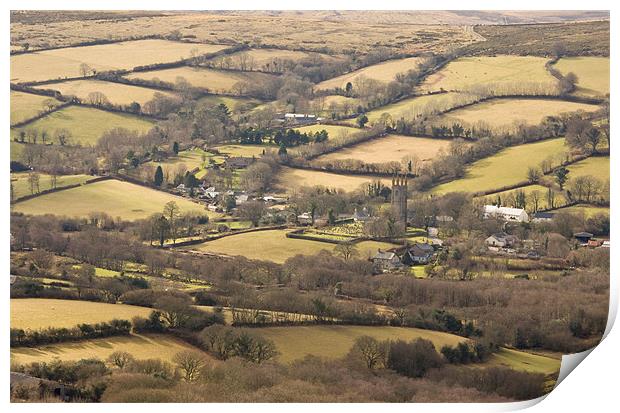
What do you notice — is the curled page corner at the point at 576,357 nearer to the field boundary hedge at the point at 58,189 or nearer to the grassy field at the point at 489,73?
the grassy field at the point at 489,73

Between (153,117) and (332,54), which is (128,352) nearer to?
(153,117)

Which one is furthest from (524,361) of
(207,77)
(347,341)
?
(207,77)

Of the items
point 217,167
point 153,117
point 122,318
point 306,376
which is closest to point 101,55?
point 153,117

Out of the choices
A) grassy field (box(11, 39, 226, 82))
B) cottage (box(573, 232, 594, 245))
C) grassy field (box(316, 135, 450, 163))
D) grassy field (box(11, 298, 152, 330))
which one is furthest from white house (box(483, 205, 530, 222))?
grassy field (box(11, 298, 152, 330))

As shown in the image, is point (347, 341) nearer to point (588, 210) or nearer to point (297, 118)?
point (588, 210)

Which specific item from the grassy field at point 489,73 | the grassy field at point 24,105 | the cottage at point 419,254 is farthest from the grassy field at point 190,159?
the grassy field at point 489,73

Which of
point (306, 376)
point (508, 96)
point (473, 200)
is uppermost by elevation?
point (508, 96)

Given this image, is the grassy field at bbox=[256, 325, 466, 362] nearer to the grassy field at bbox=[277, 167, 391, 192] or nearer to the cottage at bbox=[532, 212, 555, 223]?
the cottage at bbox=[532, 212, 555, 223]
